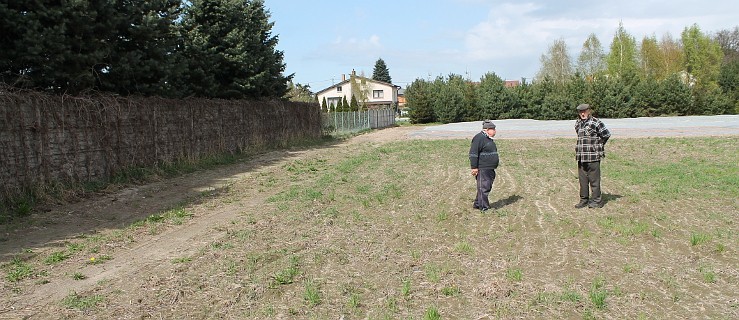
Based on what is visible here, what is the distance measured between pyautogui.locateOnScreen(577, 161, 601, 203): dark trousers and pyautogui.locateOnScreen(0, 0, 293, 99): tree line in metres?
10.7

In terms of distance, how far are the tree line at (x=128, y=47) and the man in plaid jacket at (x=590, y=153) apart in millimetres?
10536

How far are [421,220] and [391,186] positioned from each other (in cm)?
358

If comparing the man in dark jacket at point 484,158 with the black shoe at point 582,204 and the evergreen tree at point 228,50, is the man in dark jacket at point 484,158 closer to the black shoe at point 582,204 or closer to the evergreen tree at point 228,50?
the black shoe at point 582,204

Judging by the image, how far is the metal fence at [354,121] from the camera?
37969 millimetres

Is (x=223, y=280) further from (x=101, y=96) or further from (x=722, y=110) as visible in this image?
(x=722, y=110)

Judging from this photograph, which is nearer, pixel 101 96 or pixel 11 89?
pixel 11 89

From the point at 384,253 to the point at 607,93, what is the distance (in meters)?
50.7

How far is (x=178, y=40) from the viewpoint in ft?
63.8

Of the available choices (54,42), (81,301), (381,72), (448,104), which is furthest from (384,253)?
(381,72)

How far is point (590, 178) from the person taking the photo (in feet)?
30.1

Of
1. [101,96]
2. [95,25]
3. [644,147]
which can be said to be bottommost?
[644,147]

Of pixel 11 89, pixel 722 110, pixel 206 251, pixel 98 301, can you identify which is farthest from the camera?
pixel 722 110

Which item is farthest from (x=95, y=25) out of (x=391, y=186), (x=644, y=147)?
(x=644, y=147)

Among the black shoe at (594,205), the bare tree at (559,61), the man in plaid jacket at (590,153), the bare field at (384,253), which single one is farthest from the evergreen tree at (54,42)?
the bare tree at (559,61)
